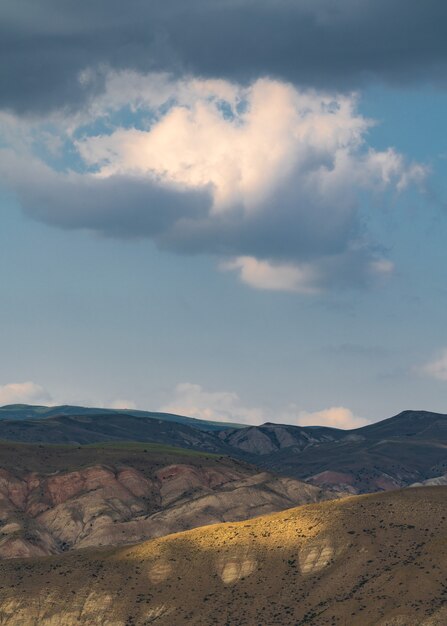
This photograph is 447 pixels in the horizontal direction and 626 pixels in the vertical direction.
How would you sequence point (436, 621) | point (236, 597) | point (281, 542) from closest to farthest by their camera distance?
point (436, 621) → point (236, 597) → point (281, 542)

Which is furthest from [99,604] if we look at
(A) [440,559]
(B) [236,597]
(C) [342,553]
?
(A) [440,559]

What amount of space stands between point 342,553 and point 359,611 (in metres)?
17.4

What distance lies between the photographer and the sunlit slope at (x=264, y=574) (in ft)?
438

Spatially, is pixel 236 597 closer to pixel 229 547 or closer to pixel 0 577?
pixel 229 547

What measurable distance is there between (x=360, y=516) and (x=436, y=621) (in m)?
35.6

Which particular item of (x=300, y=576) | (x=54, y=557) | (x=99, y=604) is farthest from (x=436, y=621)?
(x=54, y=557)

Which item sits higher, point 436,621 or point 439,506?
point 439,506

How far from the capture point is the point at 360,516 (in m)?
156

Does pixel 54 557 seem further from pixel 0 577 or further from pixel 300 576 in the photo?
pixel 300 576

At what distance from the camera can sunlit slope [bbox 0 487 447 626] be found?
13362 centimetres

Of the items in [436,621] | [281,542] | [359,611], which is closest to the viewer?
[436,621]

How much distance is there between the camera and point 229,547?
497 ft

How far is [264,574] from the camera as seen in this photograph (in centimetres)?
14512

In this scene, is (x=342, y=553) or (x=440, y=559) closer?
(x=440, y=559)
